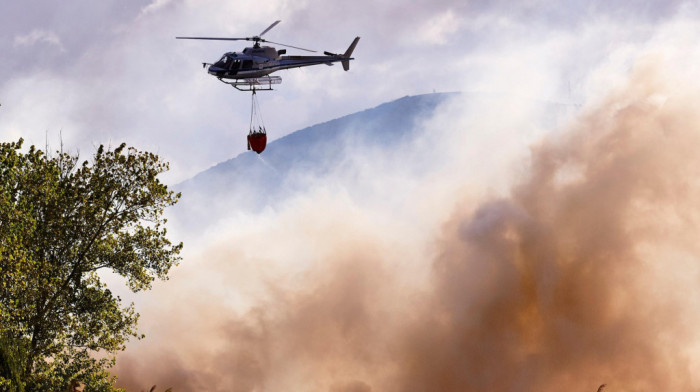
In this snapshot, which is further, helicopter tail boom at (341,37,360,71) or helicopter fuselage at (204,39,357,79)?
helicopter tail boom at (341,37,360,71)

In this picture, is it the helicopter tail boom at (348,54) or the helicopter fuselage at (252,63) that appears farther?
the helicopter tail boom at (348,54)

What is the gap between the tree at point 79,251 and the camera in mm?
32188

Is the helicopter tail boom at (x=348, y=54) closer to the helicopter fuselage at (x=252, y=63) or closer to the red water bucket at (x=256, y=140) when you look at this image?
the helicopter fuselage at (x=252, y=63)

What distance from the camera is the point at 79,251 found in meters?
34.1

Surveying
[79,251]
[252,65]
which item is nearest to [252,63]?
[252,65]

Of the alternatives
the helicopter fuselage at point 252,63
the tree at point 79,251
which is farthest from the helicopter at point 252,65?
the tree at point 79,251

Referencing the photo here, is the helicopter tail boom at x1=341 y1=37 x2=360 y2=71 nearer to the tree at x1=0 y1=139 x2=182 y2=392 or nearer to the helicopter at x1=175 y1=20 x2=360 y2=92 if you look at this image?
the helicopter at x1=175 y1=20 x2=360 y2=92

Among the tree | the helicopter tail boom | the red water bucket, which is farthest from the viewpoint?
the helicopter tail boom

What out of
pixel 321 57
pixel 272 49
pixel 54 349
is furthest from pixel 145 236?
pixel 321 57

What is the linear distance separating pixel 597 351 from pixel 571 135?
23.6 meters

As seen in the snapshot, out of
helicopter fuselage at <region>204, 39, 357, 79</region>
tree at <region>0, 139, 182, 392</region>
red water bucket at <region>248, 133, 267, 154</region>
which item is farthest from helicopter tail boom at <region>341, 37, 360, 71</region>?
tree at <region>0, 139, 182, 392</region>

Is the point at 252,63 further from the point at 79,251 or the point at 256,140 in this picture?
the point at 79,251

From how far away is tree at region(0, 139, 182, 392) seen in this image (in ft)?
106

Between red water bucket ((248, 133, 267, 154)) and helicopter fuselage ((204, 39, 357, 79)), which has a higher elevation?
helicopter fuselage ((204, 39, 357, 79))
